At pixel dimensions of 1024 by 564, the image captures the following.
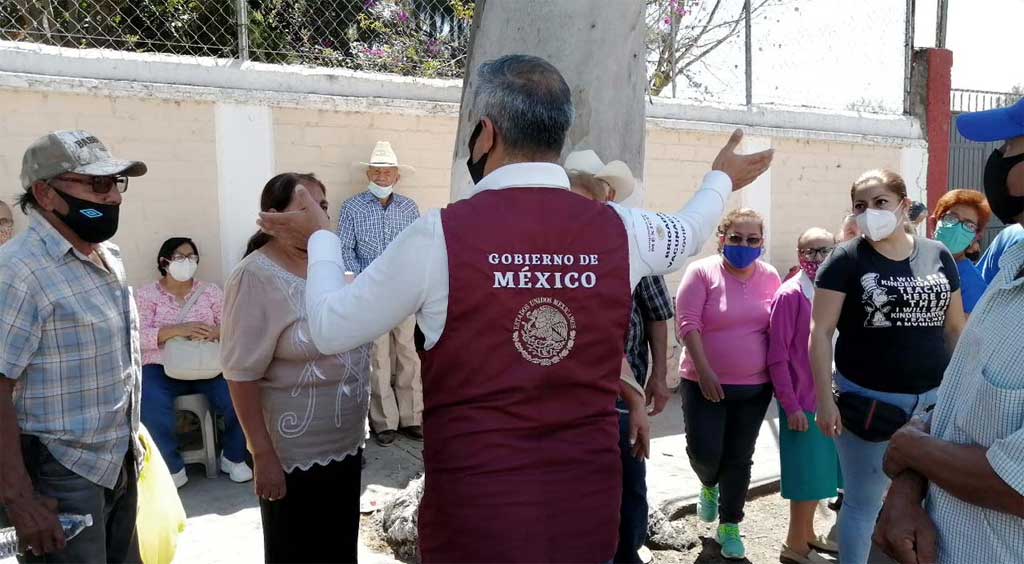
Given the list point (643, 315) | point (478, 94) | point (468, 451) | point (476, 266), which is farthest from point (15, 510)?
point (643, 315)

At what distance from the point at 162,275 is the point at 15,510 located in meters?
3.46

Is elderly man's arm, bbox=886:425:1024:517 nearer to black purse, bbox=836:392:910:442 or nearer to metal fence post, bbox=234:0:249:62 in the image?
black purse, bbox=836:392:910:442

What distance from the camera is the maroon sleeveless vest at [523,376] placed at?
67.7 inches

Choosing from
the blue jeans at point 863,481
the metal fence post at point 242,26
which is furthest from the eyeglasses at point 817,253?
the metal fence post at point 242,26

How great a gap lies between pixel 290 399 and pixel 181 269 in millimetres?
3065

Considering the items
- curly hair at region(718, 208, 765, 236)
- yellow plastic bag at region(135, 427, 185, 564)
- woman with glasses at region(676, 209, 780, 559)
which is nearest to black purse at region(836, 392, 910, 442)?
woman with glasses at region(676, 209, 780, 559)

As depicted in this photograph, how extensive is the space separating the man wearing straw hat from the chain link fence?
1033mm

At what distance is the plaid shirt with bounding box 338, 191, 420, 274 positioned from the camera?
598cm

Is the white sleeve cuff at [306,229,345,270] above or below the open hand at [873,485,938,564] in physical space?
above

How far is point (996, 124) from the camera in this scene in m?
1.82

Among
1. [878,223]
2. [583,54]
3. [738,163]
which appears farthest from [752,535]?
[738,163]

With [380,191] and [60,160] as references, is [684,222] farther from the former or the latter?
[380,191]

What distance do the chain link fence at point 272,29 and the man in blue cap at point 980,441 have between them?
17.5 feet

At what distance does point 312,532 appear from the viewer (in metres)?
2.85
